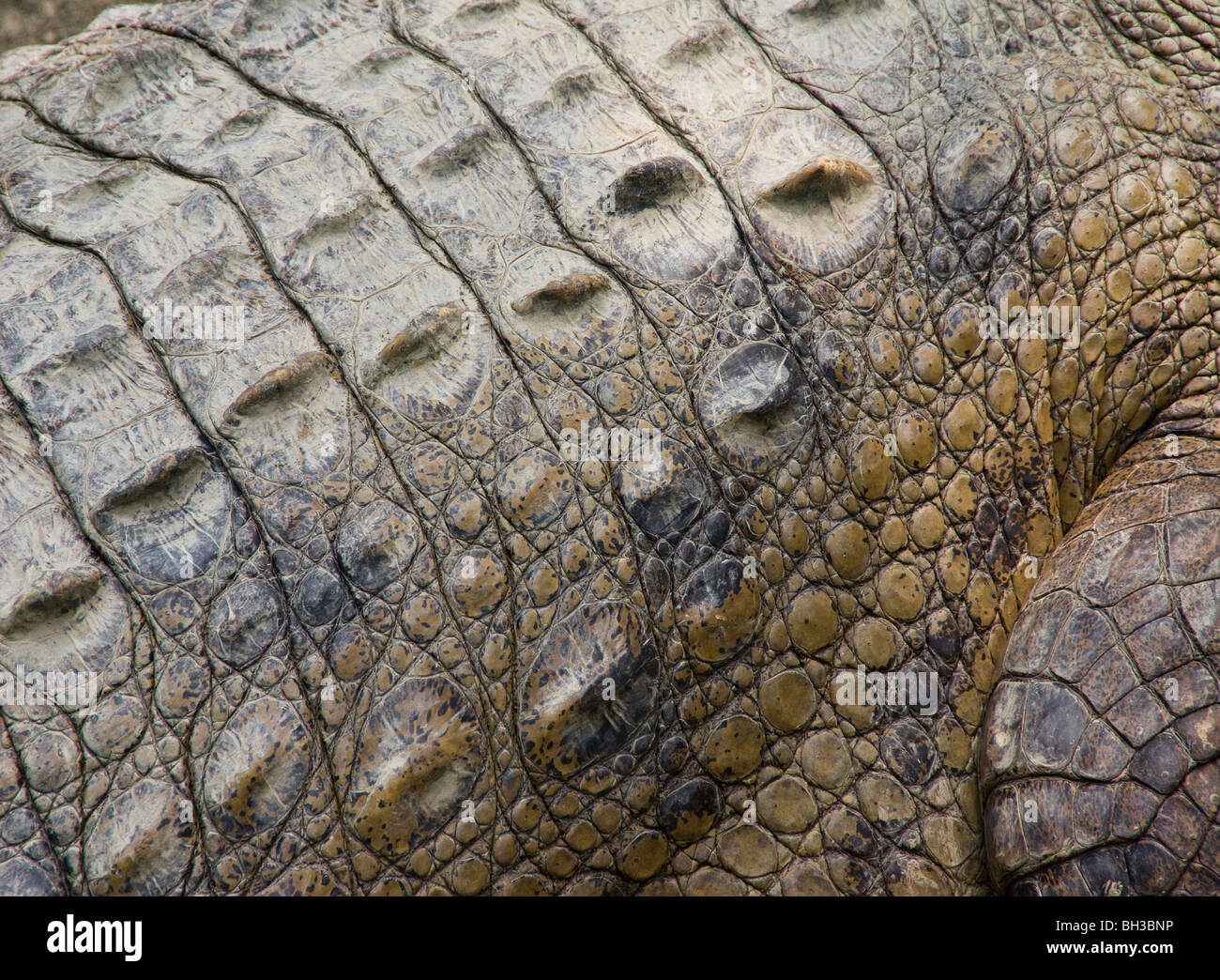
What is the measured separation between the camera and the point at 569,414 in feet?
6.91

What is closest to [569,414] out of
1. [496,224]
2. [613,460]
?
[613,460]

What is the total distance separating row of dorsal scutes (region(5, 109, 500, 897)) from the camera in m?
1.99

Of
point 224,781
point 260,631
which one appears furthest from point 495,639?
point 224,781

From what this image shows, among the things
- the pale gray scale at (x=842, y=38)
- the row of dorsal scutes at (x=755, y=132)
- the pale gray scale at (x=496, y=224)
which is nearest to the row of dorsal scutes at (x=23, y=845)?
the pale gray scale at (x=496, y=224)

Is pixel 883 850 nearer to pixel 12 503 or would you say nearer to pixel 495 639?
pixel 495 639

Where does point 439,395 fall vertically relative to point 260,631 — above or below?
above

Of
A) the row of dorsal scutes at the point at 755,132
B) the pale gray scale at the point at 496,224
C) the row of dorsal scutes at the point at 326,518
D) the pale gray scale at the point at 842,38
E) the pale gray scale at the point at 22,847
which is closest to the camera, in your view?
the pale gray scale at the point at 22,847

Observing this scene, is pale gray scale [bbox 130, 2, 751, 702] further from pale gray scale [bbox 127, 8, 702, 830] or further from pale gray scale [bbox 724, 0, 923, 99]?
pale gray scale [bbox 724, 0, 923, 99]

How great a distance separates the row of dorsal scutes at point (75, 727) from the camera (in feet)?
6.21

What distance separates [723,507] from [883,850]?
0.89m

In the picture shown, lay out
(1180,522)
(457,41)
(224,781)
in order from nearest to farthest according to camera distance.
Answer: (224,781)
(1180,522)
(457,41)

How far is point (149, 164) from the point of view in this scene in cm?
230

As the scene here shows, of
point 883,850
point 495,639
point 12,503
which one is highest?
point 12,503

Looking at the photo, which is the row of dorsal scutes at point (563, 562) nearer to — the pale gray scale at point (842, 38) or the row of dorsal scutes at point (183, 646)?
the row of dorsal scutes at point (183, 646)
